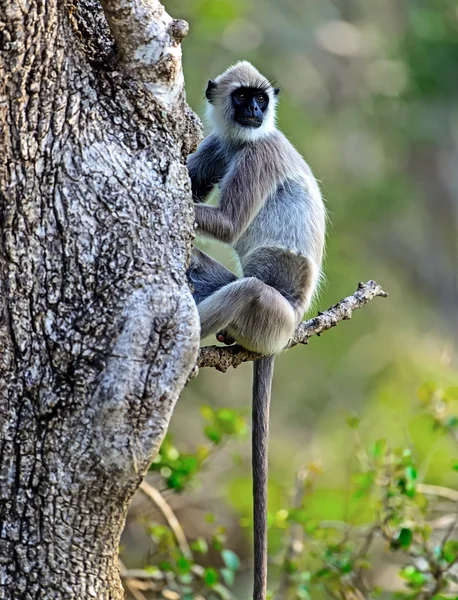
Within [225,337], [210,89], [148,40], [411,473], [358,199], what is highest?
[358,199]

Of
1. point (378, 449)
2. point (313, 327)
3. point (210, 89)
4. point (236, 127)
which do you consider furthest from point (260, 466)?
point (210, 89)

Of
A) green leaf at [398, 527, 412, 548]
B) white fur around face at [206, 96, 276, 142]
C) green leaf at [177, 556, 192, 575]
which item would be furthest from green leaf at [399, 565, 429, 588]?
white fur around face at [206, 96, 276, 142]

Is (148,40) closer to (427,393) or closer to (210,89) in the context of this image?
(210,89)

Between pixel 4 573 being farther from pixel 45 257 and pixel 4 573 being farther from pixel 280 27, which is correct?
pixel 280 27

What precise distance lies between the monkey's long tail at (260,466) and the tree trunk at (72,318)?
92cm

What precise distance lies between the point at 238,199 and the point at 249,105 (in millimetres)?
604

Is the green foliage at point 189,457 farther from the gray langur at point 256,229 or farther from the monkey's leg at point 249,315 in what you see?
the monkey's leg at point 249,315

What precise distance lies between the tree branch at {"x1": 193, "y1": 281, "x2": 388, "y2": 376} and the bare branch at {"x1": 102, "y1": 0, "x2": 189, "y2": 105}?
1.24 metres

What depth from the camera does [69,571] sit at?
114 inches

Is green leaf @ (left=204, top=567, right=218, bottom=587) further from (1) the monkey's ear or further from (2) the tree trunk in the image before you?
(1) the monkey's ear

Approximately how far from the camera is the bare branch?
2.99 meters

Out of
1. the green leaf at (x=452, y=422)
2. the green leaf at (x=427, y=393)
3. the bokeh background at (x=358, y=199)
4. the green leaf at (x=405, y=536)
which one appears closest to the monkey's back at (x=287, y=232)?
the green leaf at (x=427, y=393)

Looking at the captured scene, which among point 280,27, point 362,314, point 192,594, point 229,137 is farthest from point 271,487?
point 280,27

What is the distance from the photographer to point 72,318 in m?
2.87
